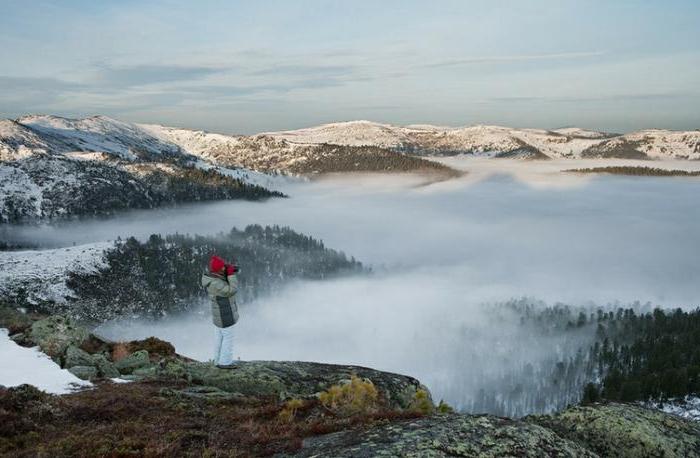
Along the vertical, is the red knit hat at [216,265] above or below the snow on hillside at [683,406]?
above

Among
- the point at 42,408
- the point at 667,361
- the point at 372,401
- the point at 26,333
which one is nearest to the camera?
the point at 42,408

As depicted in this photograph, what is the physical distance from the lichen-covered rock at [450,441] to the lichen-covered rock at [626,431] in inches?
69.6

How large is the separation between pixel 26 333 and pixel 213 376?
12.7 meters

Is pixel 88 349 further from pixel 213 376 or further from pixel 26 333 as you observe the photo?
pixel 213 376

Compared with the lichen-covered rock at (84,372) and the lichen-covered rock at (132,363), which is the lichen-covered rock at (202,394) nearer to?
the lichen-covered rock at (84,372)

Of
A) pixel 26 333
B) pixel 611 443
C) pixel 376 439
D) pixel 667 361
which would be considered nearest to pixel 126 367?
pixel 26 333

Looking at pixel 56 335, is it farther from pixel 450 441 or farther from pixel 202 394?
pixel 450 441

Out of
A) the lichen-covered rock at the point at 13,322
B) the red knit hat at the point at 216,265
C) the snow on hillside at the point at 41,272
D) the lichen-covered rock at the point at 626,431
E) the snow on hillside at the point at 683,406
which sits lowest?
the snow on hillside at the point at 683,406

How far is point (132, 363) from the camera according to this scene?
22250 mm

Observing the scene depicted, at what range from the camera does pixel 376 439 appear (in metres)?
9.88

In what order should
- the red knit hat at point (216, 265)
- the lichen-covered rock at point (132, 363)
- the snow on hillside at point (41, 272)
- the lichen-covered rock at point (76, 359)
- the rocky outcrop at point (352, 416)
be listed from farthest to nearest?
the snow on hillside at point (41, 272)
the lichen-covered rock at point (132, 363)
the lichen-covered rock at point (76, 359)
the red knit hat at point (216, 265)
the rocky outcrop at point (352, 416)

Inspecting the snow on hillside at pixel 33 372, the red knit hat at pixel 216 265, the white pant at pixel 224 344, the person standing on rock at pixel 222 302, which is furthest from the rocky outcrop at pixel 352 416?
the red knit hat at pixel 216 265

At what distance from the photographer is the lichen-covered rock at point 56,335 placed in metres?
22.7

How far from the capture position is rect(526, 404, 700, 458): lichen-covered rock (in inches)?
460
